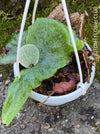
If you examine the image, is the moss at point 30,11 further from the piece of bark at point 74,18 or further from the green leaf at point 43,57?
the green leaf at point 43,57

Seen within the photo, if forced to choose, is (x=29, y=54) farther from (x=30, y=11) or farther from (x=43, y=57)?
(x=30, y=11)

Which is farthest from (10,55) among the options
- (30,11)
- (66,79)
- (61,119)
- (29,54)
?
(30,11)

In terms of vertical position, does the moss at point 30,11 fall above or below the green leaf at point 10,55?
above

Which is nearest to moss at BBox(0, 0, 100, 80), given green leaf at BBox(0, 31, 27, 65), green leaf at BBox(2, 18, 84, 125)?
green leaf at BBox(0, 31, 27, 65)

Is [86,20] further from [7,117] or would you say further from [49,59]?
[7,117]

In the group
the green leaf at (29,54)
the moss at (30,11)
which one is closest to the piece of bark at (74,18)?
the green leaf at (29,54)

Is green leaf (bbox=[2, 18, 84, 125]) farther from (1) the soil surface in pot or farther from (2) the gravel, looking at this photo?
(2) the gravel
